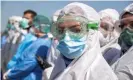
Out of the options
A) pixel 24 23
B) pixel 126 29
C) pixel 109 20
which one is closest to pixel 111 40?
pixel 109 20

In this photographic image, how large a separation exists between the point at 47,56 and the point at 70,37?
1.88 m

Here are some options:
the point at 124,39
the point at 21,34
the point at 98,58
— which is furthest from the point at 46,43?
the point at 21,34

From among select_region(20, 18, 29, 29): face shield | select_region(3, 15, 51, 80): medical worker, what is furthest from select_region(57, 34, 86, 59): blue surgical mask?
select_region(20, 18, 29, 29): face shield

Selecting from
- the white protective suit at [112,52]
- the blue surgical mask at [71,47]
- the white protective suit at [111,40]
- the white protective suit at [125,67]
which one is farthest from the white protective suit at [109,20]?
the blue surgical mask at [71,47]

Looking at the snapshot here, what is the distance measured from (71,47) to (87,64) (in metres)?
0.31

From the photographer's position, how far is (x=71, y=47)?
11.1 ft

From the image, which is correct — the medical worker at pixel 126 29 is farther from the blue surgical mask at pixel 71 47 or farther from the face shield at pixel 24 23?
the face shield at pixel 24 23

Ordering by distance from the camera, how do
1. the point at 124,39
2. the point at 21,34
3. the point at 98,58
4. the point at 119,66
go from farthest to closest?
the point at 21,34 < the point at 124,39 < the point at 119,66 < the point at 98,58

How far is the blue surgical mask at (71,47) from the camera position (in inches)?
132

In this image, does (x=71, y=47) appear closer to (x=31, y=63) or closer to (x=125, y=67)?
(x=125, y=67)

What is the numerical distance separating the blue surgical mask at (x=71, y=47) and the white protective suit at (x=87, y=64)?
0.16 feet

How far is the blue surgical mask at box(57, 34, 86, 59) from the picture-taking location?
11.0 feet

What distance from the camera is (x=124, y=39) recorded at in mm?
3793

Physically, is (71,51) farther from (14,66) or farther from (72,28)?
(14,66)
